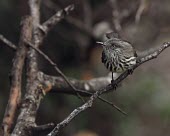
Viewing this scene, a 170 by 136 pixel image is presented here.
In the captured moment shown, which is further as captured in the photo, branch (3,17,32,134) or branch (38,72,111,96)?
branch (38,72,111,96)

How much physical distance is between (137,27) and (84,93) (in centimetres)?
223

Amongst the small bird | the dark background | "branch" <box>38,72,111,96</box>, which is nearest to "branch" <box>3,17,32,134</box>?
"branch" <box>38,72,111,96</box>

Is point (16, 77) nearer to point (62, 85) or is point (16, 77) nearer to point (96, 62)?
point (62, 85)

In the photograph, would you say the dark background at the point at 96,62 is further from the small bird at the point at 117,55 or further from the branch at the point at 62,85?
the small bird at the point at 117,55

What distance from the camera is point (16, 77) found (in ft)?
12.2

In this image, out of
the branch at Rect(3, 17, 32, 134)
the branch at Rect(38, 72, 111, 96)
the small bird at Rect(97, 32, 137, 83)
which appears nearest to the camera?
the branch at Rect(3, 17, 32, 134)

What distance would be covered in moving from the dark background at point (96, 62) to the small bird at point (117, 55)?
5.88ft

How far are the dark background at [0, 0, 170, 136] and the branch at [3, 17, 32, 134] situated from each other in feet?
5.53

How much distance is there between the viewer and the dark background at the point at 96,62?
571 centimetres

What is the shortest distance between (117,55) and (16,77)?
2.09 ft

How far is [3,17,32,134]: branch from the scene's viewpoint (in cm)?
351

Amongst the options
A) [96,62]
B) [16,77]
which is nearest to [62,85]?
[16,77]

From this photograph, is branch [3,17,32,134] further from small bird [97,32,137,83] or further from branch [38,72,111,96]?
small bird [97,32,137,83]

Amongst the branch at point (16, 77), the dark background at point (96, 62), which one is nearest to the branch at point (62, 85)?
the branch at point (16, 77)
